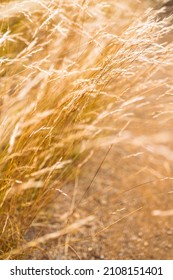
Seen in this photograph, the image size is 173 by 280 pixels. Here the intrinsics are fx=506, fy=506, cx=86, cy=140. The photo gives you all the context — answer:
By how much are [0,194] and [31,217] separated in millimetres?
276

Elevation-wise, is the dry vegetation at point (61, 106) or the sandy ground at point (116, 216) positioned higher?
the dry vegetation at point (61, 106)

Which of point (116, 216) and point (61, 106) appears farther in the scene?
point (116, 216)

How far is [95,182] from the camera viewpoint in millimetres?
2305

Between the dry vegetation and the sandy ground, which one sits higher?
the dry vegetation

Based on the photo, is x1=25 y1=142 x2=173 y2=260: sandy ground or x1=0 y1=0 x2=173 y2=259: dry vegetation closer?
x1=0 y1=0 x2=173 y2=259: dry vegetation

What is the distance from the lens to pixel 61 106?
72.1 inches

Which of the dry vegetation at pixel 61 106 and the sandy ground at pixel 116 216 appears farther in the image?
the sandy ground at pixel 116 216

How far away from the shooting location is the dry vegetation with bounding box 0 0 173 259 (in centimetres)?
170

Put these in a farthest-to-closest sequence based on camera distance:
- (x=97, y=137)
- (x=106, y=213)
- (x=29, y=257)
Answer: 1. (x=97, y=137)
2. (x=106, y=213)
3. (x=29, y=257)

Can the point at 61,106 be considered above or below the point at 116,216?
above

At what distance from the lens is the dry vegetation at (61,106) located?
5.57ft
